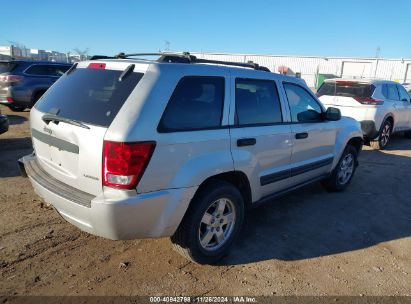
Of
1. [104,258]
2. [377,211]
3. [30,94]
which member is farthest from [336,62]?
[104,258]

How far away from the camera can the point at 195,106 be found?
10.4 ft

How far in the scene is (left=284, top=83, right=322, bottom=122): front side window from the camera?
171 inches

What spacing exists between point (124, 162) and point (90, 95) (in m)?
0.80

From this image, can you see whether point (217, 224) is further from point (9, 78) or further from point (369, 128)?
point (9, 78)

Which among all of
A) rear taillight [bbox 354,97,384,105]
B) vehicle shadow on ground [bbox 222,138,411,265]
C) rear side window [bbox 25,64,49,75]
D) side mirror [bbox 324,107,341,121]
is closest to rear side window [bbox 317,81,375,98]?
rear taillight [bbox 354,97,384,105]

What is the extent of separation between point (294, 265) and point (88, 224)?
198cm

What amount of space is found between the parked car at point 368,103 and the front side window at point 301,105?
168 inches

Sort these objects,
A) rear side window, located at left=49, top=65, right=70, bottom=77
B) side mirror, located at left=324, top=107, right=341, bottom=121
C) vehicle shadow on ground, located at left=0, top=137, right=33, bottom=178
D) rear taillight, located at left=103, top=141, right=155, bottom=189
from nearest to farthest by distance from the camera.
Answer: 1. rear taillight, located at left=103, top=141, right=155, bottom=189
2. side mirror, located at left=324, top=107, right=341, bottom=121
3. vehicle shadow on ground, located at left=0, top=137, right=33, bottom=178
4. rear side window, located at left=49, top=65, right=70, bottom=77

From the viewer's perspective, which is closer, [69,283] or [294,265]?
[69,283]

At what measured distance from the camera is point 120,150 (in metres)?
2.64

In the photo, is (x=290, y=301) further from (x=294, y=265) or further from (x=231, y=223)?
(x=231, y=223)

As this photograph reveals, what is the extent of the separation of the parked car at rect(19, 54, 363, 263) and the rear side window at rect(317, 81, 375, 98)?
5339 millimetres

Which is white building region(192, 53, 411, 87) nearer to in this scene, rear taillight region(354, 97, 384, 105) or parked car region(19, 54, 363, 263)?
rear taillight region(354, 97, 384, 105)

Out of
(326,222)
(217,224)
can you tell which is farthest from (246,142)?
(326,222)
